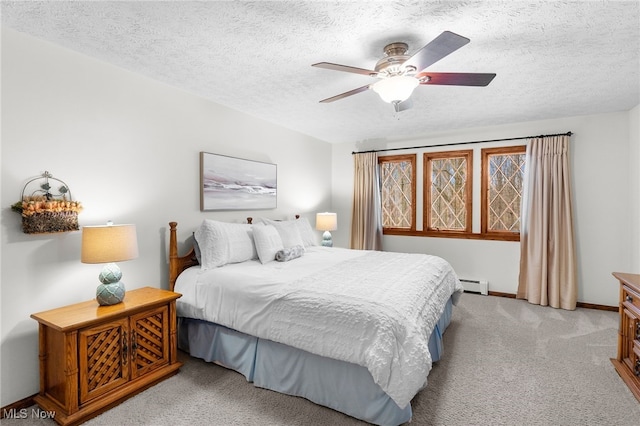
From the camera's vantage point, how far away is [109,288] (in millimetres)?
2215

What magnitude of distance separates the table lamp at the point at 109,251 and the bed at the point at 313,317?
1.97 ft

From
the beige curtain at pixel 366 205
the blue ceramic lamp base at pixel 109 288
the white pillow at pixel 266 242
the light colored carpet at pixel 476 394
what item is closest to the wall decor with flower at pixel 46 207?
the blue ceramic lamp base at pixel 109 288

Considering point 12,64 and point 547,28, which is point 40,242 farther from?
point 547,28

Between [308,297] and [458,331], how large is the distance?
1.98 m

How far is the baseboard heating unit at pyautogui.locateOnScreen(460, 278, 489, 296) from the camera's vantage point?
4.54m

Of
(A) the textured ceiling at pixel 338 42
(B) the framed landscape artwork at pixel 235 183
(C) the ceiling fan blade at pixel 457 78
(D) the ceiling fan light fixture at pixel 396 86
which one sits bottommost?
(B) the framed landscape artwork at pixel 235 183

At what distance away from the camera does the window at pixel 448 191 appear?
4.75 metres

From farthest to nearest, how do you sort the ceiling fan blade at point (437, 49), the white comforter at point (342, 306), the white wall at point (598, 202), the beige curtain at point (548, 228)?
the beige curtain at point (548, 228), the white wall at point (598, 202), the white comforter at point (342, 306), the ceiling fan blade at point (437, 49)

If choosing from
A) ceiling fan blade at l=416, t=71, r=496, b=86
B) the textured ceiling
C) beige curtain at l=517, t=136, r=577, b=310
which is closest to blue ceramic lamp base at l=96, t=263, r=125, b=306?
the textured ceiling

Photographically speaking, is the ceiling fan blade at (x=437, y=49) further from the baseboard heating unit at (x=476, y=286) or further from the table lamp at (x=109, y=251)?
the baseboard heating unit at (x=476, y=286)

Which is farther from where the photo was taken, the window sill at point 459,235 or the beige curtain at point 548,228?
the window sill at point 459,235

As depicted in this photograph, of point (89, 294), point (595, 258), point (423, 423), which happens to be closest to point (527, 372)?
point (423, 423)

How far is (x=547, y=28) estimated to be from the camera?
2.00m

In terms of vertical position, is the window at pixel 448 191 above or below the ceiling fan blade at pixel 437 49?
below
